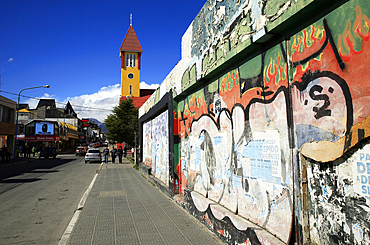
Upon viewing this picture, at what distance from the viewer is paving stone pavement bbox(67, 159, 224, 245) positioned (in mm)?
4465

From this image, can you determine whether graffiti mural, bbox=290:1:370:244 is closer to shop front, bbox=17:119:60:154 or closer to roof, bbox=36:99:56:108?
shop front, bbox=17:119:60:154

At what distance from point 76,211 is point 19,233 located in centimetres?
158

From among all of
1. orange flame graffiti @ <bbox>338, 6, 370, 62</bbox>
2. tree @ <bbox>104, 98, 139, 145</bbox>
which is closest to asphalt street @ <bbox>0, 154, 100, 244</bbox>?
orange flame graffiti @ <bbox>338, 6, 370, 62</bbox>

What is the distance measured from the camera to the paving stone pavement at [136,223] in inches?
176

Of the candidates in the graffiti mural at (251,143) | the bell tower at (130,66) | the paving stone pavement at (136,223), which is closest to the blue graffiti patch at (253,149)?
the graffiti mural at (251,143)

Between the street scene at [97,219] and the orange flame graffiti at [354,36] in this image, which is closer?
the orange flame graffiti at [354,36]

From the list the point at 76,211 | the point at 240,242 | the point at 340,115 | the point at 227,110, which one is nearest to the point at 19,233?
the point at 76,211

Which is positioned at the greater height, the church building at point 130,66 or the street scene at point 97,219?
the church building at point 130,66

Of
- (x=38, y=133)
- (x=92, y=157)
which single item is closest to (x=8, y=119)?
(x=92, y=157)

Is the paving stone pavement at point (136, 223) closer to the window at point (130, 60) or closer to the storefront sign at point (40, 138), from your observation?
the storefront sign at point (40, 138)

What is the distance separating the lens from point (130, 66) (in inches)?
2194

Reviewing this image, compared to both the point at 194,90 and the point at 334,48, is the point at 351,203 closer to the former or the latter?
the point at 334,48

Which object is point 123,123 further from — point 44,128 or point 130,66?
point 130,66

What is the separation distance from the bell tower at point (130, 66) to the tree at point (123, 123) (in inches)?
988
